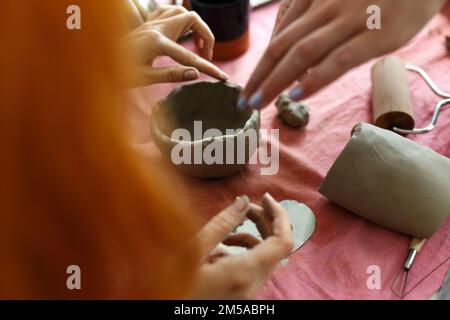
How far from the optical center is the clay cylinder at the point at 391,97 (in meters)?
0.84

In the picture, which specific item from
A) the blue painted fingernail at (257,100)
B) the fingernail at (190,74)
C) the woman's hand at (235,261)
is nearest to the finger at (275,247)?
the woman's hand at (235,261)

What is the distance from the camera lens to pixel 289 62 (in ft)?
1.75

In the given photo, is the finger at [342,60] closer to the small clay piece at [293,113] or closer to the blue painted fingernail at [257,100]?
the blue painted fingernail at [257,100]

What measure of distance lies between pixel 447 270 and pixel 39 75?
0.65m

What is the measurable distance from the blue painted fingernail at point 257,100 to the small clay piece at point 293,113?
1.09ft

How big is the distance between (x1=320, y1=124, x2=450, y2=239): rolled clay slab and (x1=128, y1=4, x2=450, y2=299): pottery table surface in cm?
4

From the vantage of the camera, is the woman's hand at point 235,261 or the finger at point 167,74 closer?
the woman's hand at point 235,261

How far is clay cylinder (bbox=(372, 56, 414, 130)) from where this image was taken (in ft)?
2.76

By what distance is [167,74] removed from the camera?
805mm

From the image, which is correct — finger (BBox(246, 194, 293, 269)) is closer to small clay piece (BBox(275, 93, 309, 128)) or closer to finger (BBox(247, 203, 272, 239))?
finger (BBox(247, 203, 272, 239))

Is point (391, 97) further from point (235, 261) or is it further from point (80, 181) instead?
point (80, 181)

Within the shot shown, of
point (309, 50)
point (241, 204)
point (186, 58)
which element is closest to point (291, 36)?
point (309, 50)

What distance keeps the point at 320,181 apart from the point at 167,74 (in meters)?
0.35

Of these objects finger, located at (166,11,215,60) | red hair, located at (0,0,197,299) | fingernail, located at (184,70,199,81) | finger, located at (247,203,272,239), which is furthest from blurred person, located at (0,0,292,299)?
finger, located at (166,11,215,60)
